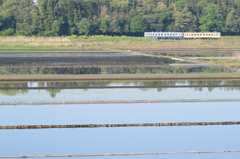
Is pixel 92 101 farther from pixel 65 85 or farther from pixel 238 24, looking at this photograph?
pixel 238 24

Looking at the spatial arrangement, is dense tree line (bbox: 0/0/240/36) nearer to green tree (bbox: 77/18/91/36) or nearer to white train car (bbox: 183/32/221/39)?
green tree (bbox: 77/18/91/36)

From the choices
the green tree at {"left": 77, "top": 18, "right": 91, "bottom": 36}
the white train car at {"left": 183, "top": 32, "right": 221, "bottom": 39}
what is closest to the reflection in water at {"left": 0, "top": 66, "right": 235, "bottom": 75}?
the green tree at {"left": 77, "top": 18, "right": 91, "bottom": 36}

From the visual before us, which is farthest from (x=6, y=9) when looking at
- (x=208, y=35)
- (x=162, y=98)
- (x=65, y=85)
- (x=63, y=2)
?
(x=162, y=98)

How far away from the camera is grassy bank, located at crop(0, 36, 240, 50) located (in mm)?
85312

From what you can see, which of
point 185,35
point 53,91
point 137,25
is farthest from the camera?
point 137,25

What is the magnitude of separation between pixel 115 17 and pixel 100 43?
22.6m

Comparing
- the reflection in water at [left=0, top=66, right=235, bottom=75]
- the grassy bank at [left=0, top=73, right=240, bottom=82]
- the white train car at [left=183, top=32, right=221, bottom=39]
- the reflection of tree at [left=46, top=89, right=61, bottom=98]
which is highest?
the reflection of tree at [left=46, top=89, right=61, bottom=98]

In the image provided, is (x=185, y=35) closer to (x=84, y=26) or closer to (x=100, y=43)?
(x=84, y=26)

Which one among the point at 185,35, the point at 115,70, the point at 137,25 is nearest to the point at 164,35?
the point at 185,35

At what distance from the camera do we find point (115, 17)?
114750mm

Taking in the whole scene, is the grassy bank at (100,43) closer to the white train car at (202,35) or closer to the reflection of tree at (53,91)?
the white train car at (202,35)

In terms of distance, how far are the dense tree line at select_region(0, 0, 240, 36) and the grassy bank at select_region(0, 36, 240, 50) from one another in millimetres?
9988

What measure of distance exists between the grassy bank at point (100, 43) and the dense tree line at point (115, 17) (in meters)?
9.99

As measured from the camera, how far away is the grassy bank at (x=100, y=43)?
3359 inches
